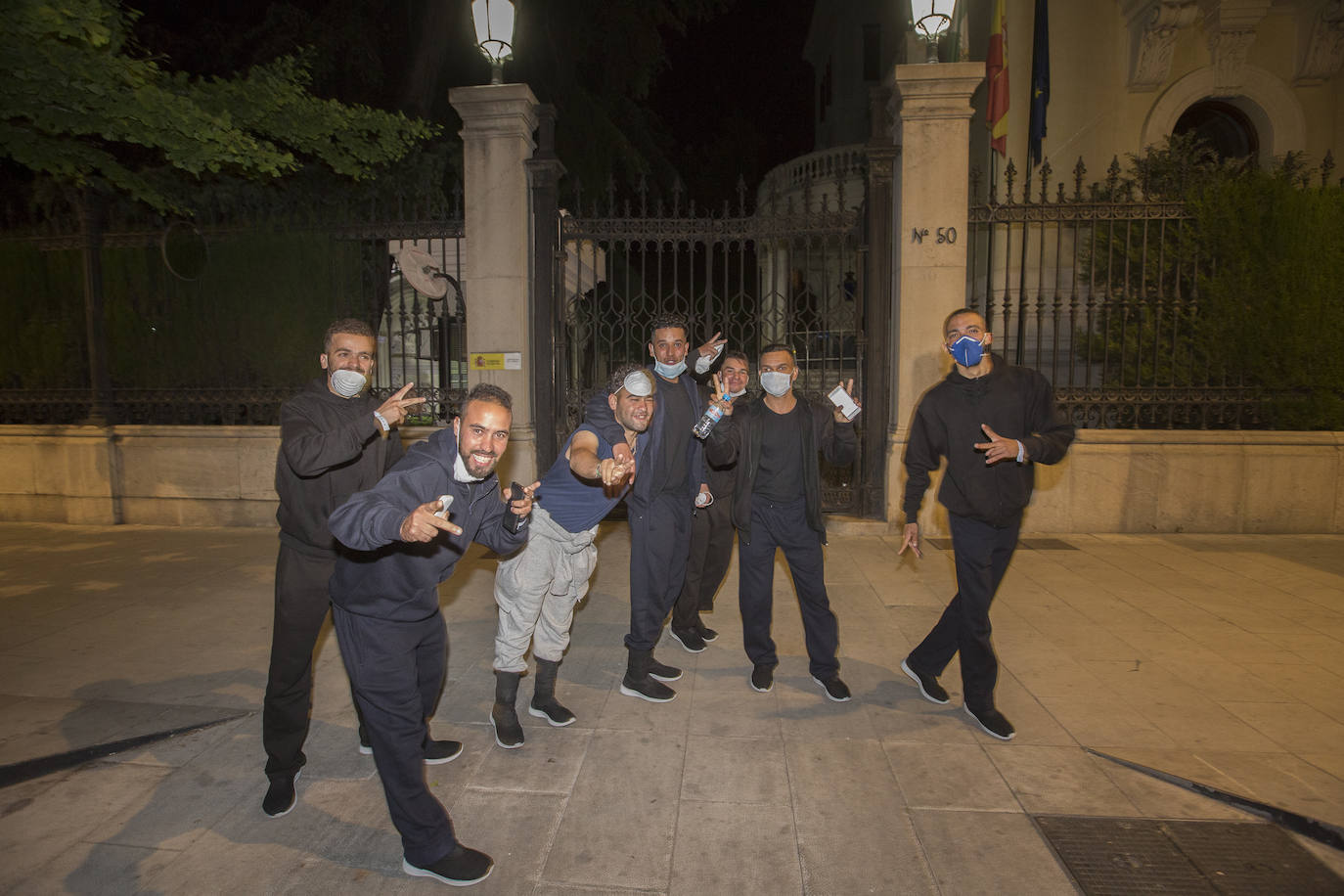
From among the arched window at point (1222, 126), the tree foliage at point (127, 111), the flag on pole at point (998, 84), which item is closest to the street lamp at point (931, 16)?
the flag on pole at point (998, 84)

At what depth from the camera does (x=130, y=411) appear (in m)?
9.39

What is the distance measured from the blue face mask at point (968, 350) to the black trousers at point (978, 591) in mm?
834

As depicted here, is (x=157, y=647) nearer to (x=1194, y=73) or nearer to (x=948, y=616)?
(x=948, y=616)

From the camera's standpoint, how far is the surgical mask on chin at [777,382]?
14.7 feet

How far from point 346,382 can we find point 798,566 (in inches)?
103

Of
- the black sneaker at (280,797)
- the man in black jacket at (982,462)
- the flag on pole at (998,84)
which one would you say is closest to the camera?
the black sneaker at (280,797)

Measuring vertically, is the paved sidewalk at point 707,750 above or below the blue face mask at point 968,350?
below

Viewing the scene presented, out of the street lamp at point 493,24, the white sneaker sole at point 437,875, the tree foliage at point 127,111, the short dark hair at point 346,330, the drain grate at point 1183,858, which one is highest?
the street lamp at point 493,24

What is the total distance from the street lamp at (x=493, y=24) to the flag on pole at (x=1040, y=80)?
861 centimetres

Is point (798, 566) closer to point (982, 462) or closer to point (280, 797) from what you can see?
point (982, 462)

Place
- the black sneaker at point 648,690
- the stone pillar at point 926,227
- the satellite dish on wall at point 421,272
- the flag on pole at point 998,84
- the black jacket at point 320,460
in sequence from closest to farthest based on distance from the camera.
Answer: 1. the black jacket at point 320,460
2. the black sneaker at point 648,690
3. the stone pillar at point 926,227
4. the satellite dish on wall at point 421,272
5. the flag on pole at point 998,84

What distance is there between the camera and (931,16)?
7418 millimetres

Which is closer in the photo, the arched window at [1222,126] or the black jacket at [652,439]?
the black jacket at [652,439]

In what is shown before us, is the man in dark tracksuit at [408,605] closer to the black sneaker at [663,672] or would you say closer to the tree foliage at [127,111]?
the black sneaker at [663,672]
